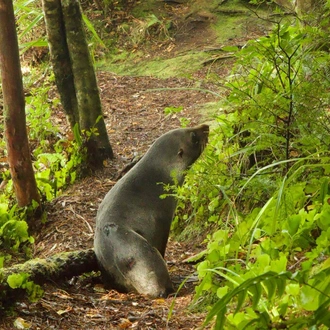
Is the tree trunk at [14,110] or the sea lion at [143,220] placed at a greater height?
the tree trunk at [14,110]

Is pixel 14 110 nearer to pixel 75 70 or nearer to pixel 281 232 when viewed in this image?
pixel 75 70

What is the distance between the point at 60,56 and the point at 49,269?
397cm

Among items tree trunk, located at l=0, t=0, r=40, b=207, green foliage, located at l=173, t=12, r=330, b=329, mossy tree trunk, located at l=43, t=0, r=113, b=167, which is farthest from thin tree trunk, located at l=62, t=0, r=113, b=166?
green foliage, located at l=173, t=12, r=330, b=329

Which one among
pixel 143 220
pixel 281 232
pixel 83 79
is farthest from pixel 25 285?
pixel 83 79

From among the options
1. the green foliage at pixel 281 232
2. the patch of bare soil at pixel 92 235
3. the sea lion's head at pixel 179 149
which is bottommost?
the patch of bare soil at pixel 92 235

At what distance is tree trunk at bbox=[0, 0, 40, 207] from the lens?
19.8 ft

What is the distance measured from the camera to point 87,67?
787 cm

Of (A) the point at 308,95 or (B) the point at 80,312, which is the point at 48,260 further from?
(A) the point at 308,95

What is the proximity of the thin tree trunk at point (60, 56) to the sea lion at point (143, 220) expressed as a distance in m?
2.15

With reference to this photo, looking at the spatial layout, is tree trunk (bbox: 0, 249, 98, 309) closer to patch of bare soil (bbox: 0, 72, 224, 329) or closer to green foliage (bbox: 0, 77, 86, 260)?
patch of bare soil (bbox: 0, 72, 224, 329)

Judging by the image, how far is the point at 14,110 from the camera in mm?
6281

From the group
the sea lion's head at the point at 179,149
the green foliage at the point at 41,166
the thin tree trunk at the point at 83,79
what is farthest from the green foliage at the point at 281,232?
the thin tree trunk at the point at 83,79

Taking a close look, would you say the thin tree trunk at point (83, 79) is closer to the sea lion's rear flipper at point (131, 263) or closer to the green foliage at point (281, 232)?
the sea lion's rear flipper at point (131, 263)

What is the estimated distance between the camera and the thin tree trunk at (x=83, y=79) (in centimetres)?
769
